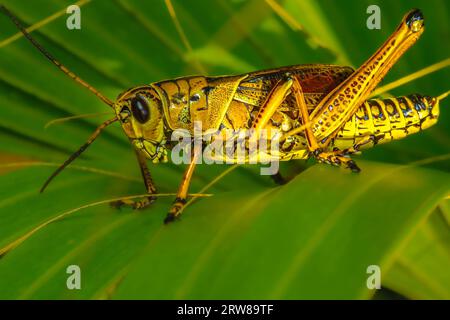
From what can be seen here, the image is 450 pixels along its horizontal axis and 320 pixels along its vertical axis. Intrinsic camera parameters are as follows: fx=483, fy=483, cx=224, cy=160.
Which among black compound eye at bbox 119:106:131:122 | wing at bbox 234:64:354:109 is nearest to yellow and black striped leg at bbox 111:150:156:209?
black compound eye at bbox 119:106:131:122

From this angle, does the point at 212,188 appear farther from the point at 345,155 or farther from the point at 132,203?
the point at 345,155

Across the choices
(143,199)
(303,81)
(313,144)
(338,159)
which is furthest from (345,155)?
(143,199)

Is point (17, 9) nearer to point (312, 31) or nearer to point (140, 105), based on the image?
point (140, 105)

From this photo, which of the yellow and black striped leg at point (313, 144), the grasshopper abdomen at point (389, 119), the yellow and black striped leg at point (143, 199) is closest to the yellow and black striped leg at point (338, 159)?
the yellow and black striped leg at point (313, 144)

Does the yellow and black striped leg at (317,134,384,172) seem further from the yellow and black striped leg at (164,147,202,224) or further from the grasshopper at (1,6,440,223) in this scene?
the yellow and black striped leg at (164,147,202,224)

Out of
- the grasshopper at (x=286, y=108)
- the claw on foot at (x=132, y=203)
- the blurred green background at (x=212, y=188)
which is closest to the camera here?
the blurred green background at (x=212, y=188)

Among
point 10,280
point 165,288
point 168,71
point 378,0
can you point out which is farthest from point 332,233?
point 168,71

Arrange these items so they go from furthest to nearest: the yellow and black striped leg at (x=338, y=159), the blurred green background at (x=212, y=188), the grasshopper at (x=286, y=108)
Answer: the grasshopper at (x=286, y=108) → the yellow and black striped leg at (x=338, y=159) → the blurred green background at (x=212, y=188)

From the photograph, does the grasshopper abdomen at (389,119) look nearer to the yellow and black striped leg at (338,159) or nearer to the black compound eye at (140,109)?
the yellow and black striped leg at (338,159)
